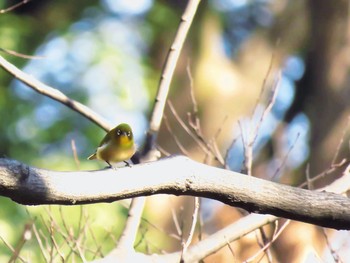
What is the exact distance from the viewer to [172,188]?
262 centimetres

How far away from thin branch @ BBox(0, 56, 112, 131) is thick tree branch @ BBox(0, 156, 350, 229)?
47.0 inches

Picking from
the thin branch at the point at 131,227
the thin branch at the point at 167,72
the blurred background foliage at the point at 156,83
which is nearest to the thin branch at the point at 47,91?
the thin branch at the point at 167,72

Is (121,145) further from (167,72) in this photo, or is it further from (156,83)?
(156,83)

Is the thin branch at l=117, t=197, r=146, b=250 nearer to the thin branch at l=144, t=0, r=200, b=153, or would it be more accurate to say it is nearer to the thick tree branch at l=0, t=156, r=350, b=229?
the thin branch at l=144, t=0, r=200, b=153

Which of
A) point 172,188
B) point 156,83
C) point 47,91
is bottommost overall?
point 156,83

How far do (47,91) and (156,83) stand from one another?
5.41 metres

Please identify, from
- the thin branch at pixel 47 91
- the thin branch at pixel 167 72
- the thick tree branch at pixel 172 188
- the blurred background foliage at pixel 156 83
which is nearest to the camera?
the thick tree branch at pixel 172 188

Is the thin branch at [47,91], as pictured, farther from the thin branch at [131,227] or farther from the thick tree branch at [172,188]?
the thick tree branch at [172,188]

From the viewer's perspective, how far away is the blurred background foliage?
26.4 feet

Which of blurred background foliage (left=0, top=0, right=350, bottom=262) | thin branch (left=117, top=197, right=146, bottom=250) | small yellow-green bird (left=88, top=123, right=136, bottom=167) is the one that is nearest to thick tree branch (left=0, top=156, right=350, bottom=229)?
small yellow-green bird (left=88, top=123, right=136, bottom=167)

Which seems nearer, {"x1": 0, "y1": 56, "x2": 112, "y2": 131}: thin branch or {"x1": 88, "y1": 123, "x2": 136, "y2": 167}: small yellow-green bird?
{"x1": 88, "y1": 123, "x2": 136, "y2": 167}: small yellow-green bird

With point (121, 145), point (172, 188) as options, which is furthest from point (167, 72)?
point (172, 188)

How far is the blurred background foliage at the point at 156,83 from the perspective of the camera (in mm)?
8047

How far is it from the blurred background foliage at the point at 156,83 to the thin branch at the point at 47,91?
2236 mm
